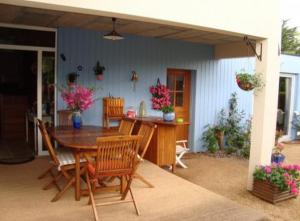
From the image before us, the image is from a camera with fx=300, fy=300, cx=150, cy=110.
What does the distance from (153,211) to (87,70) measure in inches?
140

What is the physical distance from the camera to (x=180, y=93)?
764cm

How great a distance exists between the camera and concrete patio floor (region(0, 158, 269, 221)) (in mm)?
3186

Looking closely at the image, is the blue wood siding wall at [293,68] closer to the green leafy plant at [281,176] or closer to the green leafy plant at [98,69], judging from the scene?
the green leafy plant at [281,176]

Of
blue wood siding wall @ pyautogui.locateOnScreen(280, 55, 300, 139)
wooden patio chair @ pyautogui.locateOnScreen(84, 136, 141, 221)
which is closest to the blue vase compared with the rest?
wooden patio chair @ pyautogui.locateOnScreen(84, 136, 141, 221)

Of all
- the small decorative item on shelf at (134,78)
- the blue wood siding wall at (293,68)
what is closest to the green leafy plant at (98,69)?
the small decorative item on shelf at (134,78)

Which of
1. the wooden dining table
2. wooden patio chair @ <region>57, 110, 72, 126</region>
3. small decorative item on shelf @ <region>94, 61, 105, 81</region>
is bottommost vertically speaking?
the wooden dining table

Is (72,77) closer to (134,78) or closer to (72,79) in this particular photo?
(72,79)

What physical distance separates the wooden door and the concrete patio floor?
3.45 m

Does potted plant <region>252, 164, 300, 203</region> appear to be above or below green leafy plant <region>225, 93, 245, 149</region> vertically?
below

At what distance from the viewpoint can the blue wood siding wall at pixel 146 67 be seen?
5.94 meters

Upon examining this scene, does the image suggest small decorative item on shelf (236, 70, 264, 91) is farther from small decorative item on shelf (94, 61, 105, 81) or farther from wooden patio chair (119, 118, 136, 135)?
small decorative item on shelf (94, 61, 105, 81)

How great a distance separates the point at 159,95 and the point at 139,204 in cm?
367

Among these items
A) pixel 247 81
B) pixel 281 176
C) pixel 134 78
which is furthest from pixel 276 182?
pixel 134 78

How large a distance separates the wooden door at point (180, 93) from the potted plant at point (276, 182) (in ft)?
10.3
